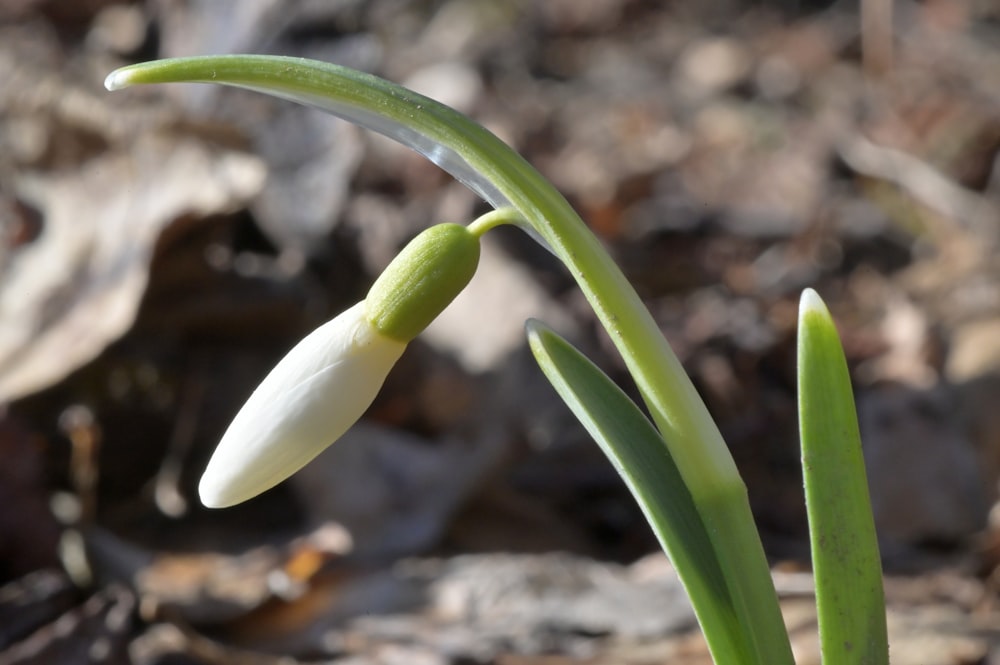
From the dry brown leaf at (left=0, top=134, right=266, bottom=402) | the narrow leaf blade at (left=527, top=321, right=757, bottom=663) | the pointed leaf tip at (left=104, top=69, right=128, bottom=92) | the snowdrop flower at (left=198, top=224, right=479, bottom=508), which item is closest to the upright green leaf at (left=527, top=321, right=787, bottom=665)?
the narrow leaf blade at (left=527, top=321, right=757, bottom=663)

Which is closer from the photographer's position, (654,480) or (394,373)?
(654,480)

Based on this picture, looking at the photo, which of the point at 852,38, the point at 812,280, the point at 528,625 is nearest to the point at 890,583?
the point at 528,625

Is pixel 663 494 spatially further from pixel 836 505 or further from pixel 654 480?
pixel 836 505

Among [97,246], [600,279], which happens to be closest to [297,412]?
[600,279]

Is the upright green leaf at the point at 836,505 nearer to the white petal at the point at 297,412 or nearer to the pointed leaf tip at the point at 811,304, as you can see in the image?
the pointed leaf tip at the point at 811,304

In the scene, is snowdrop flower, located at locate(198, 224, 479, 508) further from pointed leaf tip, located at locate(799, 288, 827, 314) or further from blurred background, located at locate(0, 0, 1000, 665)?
blurred background, located at locate(0, 0, 1000, 665)

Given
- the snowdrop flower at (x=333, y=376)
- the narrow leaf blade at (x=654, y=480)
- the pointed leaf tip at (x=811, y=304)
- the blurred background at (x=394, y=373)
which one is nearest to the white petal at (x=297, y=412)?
the snowdrop flower at (x=333, y=376)
